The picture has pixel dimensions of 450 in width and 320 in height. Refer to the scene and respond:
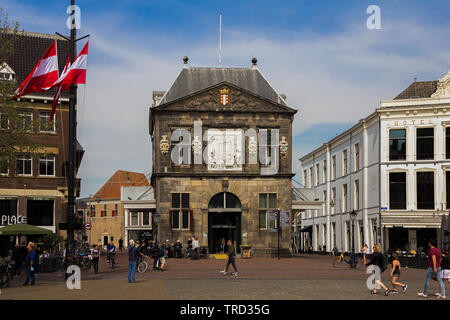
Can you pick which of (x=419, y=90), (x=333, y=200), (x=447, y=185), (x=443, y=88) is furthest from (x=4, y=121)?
(x=333, y=200)

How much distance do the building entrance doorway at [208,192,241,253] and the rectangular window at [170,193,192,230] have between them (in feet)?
5.83

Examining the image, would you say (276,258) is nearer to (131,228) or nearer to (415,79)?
(415,79)

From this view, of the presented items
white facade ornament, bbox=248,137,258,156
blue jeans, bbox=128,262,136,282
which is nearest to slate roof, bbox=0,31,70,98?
white facade ornament, bbox=248,137,258,156

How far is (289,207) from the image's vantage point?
50.7 metres

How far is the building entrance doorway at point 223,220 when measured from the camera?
5056 centimetres

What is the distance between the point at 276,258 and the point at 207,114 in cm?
1214

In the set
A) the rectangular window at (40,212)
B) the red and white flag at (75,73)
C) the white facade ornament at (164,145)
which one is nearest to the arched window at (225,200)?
the white facade ornament at (164,145)

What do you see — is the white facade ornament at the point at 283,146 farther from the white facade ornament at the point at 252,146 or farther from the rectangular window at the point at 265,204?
the rectangular window at the point at 265,204

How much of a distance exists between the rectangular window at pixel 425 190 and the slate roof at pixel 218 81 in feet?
42.2

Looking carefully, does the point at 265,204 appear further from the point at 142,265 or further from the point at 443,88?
the point at 142,265

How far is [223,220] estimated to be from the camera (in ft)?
168

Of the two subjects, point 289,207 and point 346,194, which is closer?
point 289,207

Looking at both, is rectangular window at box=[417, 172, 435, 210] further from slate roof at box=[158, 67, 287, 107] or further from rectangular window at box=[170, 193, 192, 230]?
rectangular window at box=[170, 193, 192, 230]
